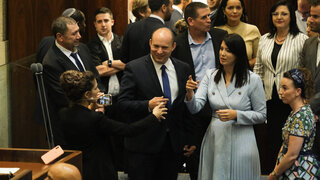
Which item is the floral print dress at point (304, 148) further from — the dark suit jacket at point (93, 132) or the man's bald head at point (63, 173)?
the man's bald head at point (63, 173)

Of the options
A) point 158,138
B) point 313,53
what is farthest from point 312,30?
point 158,138

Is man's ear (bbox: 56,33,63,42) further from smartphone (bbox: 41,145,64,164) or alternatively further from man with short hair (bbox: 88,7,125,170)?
smartphone (bbox: 41,145,64,164)

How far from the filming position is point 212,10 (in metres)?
5.84

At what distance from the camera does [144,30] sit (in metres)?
5.04

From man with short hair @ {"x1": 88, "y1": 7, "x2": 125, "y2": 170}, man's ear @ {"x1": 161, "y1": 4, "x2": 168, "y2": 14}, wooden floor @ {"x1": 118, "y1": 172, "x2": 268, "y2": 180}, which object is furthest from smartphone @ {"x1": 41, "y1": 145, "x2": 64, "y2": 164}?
wooden floor @ {"x1": 118, "y1": 172, "x2": 268, "y2": 180}

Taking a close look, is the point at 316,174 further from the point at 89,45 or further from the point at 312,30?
the point at 89,45

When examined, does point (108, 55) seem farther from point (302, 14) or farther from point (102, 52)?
point (302, 14)

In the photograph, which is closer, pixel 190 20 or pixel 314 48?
pixel 314 48

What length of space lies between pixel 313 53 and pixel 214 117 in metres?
1.09

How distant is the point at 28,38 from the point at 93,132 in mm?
2662

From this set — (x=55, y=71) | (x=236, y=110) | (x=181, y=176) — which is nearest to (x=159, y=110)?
(x=236, y=110)

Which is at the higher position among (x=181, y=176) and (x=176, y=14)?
(x=176, y=14)

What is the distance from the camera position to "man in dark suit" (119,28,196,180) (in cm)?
412

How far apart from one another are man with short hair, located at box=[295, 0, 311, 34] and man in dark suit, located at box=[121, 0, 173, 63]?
132cm
